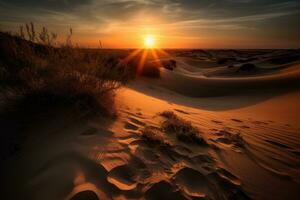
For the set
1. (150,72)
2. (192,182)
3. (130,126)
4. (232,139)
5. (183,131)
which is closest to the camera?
(192,182)

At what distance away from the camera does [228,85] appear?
12688 mm

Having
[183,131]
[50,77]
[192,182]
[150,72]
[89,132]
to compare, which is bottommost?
[150,72]

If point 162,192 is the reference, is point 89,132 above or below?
above

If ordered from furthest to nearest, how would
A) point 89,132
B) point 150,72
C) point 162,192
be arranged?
point 150,72 → point 89,132 → point 162,192

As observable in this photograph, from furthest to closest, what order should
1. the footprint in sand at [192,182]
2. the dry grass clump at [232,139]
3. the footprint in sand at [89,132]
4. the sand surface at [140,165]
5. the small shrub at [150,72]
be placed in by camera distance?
1. the small shrub at [150,72]
2. the dry grass clump at [232,139]
3. the footprint in sand at [89,132]
4. the footprint in sand at [192,182]
5. the sand surface at [140,165]

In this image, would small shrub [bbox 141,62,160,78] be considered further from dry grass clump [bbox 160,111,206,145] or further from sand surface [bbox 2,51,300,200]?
dry grass clump [bbox 160,111,206,145]

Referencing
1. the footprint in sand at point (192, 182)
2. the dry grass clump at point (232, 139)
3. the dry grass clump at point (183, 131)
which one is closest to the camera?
the footprint in sand at point (192, 182)

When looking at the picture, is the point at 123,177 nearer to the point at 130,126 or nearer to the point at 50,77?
the point at 130,126

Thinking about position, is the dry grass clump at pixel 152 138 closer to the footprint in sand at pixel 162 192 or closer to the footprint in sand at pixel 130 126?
the footprint in sand at pixel 130 126

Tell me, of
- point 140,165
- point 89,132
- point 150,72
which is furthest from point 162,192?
point 150,72

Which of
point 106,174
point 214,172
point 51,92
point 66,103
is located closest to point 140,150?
point 106,174

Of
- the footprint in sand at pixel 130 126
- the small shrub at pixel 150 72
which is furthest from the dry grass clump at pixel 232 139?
the small shrub at pixel 150 72

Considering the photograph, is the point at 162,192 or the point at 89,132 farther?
the point at 89,132

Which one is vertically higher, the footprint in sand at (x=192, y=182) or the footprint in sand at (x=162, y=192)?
the footprint in sand at (x=162, y=192)
